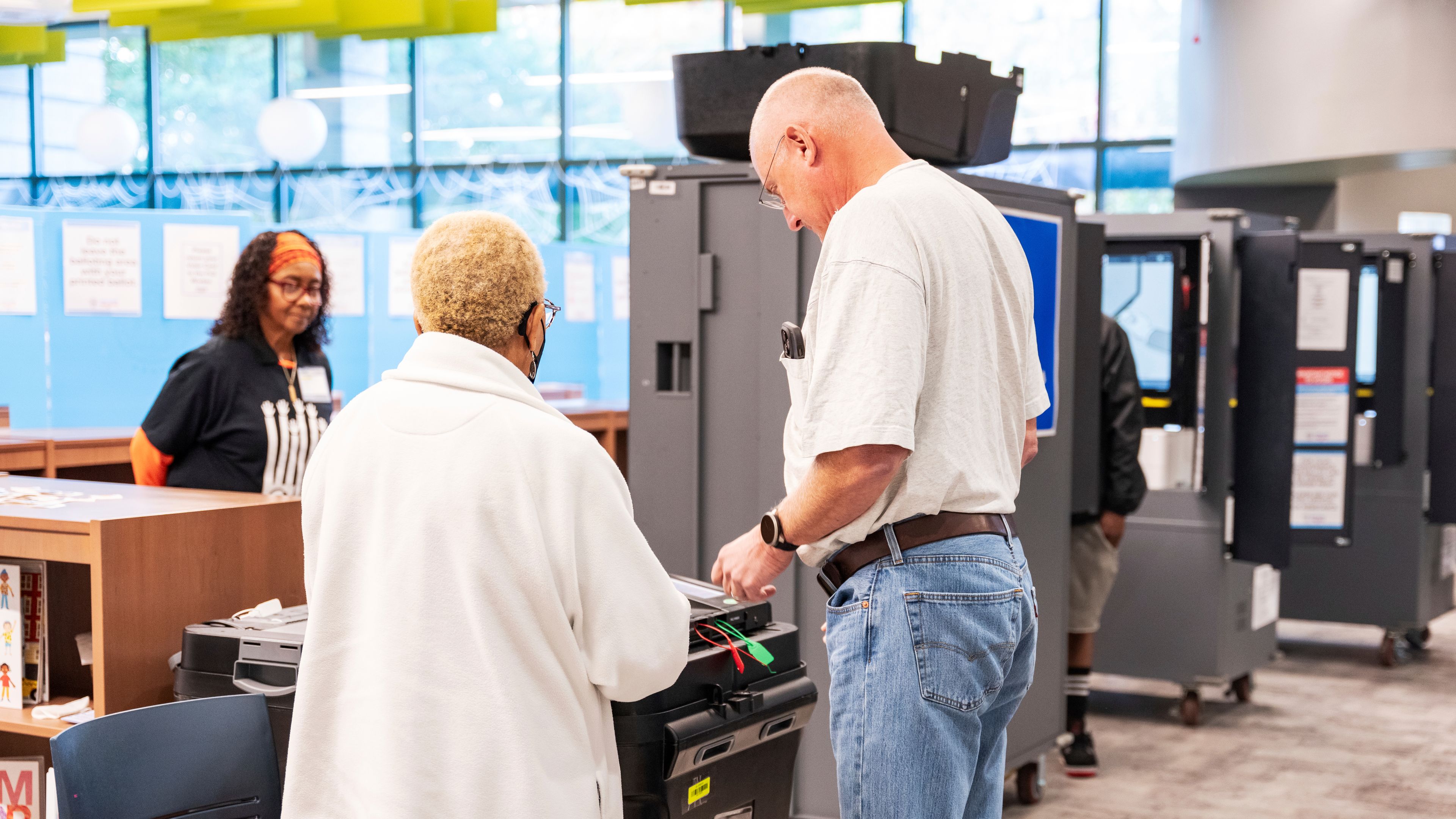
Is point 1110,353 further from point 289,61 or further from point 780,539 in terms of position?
point 289,61

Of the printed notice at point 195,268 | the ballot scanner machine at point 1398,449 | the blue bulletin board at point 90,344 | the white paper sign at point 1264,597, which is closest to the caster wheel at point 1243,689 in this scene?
the white paper sign at point 1264,597

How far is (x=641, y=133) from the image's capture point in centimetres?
880

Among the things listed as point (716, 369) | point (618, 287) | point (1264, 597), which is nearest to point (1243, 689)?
point (1264, 597)

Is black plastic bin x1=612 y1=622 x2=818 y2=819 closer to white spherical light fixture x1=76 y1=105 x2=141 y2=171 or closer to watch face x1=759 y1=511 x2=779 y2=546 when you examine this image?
watch face x1=759 y1=511 x2=779 y2=546

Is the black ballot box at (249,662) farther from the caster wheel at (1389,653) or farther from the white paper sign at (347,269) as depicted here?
the white paper sign at (347,269)

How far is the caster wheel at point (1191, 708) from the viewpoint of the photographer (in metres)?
4.66

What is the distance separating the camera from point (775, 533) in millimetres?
1724

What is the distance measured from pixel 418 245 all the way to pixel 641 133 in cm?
739

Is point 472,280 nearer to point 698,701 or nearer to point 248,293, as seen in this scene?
point 698,701

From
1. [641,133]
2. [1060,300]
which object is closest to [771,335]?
[1060,300]

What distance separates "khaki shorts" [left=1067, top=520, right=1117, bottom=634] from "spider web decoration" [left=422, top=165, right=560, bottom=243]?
7.07 metres

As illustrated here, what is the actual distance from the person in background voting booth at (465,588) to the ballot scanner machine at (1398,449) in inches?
190

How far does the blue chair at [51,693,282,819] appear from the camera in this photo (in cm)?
167

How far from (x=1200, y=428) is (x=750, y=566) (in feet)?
10.6
